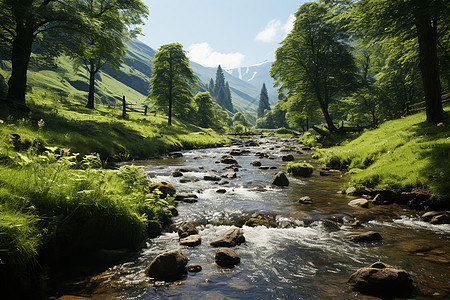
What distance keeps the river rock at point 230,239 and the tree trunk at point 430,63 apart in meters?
14.5

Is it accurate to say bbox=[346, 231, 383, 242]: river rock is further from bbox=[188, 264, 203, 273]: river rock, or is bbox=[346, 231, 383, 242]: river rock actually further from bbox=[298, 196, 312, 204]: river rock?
bbox=[188, 264, 203, 273]: river rock

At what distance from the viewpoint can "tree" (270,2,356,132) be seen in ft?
86.3

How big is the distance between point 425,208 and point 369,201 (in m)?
1.66

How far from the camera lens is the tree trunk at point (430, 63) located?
11.8 metres

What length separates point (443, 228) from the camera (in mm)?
5832

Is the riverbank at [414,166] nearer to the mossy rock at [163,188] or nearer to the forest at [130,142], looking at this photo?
the forest at [130,142]

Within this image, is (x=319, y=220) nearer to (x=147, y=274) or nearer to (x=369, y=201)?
(x=369, y=201)

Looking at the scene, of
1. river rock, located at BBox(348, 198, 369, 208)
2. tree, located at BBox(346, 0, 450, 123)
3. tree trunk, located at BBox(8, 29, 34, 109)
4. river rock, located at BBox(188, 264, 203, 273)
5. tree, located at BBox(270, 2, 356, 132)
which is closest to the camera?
river rock, located at BBox(188, 264, 203, 273)

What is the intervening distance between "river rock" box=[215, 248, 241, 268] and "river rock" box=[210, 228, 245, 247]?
2.35 feet

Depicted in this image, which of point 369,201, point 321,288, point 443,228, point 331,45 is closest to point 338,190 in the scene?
point 369,201

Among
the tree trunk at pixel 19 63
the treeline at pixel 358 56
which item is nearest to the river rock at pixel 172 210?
the treeline at pixel 358 56

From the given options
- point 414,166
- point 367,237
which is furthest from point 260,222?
point 414,166

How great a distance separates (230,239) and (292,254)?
1553 millimetres

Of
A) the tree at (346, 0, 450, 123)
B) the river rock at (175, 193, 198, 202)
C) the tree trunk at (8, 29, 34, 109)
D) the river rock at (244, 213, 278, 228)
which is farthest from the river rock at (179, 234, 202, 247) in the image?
the tree trunk at (8, 29, 34, 109)
